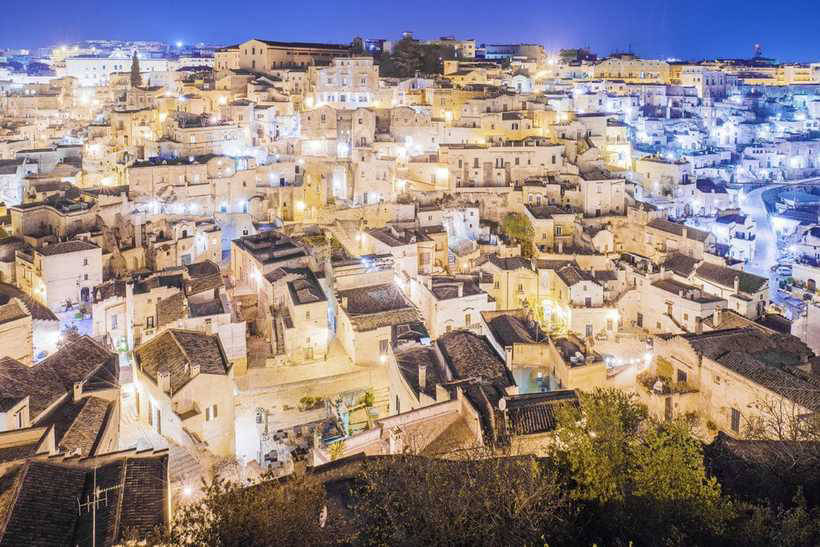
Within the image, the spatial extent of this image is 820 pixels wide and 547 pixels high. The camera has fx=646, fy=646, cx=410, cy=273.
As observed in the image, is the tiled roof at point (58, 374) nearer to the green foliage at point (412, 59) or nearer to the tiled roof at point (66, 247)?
the tiled roof at point (66, 247)

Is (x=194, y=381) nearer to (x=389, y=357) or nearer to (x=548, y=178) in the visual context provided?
(x=389, y=357)

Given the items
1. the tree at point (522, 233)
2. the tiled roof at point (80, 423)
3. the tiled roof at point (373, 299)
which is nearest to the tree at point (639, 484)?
the tiled roof at point (80, 423)

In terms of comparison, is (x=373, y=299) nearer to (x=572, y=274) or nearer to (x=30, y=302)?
(x=572, y=274)

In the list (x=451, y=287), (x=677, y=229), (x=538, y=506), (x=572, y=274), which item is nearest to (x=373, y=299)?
(x=451, y=287)

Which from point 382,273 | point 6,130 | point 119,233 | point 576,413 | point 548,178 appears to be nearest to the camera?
point 576,413

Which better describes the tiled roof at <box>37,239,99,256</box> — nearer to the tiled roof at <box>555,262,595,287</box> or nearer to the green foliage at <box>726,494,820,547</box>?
the tiled roof at <box>555,262,595,287</box>

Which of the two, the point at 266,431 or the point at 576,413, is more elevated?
the point at 576,413

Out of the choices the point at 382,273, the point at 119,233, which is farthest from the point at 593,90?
the point at 119,233
